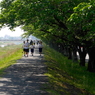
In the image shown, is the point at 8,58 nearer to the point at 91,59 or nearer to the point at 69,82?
the point at 91,59

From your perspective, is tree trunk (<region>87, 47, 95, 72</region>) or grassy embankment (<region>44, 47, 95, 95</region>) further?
tree trunk (<region>87, 47, 95, 72</region>)

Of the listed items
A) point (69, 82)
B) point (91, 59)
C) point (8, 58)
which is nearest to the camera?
point (69, 82)

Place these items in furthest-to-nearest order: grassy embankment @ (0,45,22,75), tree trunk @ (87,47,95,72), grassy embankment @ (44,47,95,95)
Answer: grassy embankment @ (0,45,22,75) → tree trunk @ (87,47,95,72) → grassy embankment @ (44,47,95,95)

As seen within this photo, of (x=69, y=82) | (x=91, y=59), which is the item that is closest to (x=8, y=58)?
(x=91, y=59)

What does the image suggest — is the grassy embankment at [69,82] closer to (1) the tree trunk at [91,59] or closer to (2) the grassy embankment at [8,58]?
(1) the tree trunk at [91,59]

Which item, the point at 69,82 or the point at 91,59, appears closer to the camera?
the point at 69,82

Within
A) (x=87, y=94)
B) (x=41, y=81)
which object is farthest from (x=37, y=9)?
(x=87, y=94)

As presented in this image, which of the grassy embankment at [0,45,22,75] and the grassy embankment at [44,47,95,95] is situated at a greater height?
the grassy embankment at [0,45,22,75]

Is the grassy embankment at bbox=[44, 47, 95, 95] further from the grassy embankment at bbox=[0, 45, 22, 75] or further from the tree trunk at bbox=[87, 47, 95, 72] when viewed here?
the grassy embankment at bbox=[0, 45, 22, 75]

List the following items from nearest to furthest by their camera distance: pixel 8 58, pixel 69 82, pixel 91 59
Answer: pixel 69 82
pixel 91 59
pixel 8 58

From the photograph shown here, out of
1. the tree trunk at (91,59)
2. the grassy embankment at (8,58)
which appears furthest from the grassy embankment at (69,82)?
the grassy embankment at (8,58)

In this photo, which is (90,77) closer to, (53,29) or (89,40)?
(89,40)

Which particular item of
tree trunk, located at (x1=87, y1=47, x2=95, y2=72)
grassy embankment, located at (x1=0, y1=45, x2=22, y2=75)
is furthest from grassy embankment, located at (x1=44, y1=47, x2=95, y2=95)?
grassy embankment, located at (x1=0, y1=45, x2=22, y2=75)

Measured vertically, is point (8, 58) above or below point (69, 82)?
above
